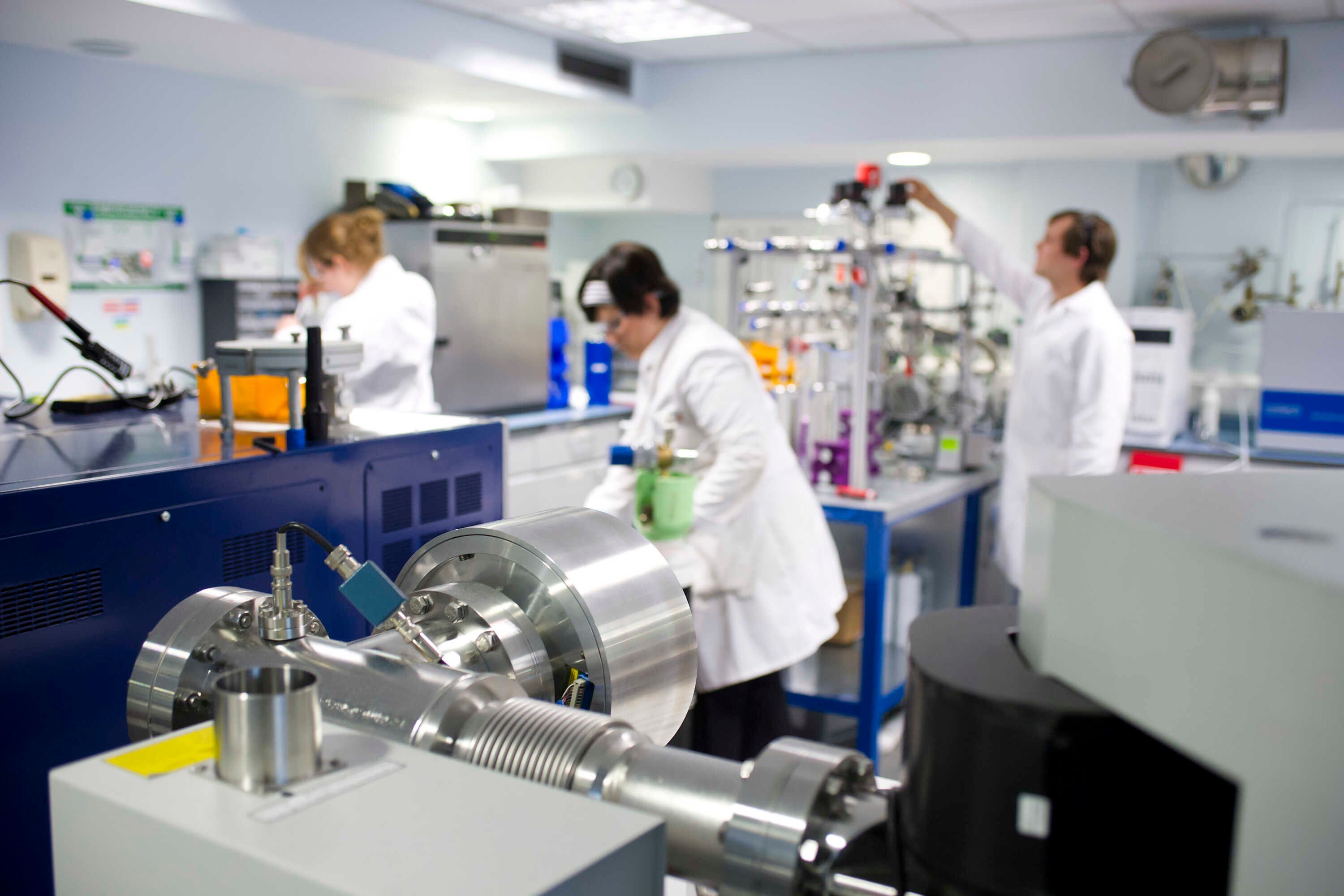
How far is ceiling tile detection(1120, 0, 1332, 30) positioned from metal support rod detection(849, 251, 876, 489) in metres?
1.28

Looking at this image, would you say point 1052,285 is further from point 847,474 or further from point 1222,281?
point 1222,281

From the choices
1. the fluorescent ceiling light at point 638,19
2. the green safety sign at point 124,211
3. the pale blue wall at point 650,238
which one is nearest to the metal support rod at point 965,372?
the fluorescent ceiling light at point 638,19

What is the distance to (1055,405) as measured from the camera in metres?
3.54

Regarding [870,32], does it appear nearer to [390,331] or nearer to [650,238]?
[390,331]

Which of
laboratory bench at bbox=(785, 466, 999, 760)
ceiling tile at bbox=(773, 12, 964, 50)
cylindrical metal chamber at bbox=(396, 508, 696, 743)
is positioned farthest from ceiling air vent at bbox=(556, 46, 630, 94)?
cylindrical metal chamber at bbox=(396, 508, 696, 743)

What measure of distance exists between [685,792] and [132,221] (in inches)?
150

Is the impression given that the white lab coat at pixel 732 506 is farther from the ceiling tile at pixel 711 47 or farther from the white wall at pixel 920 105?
the white wall at pixel 920 105

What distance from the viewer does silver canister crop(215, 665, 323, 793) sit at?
566 mm

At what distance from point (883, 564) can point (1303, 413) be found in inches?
74.0

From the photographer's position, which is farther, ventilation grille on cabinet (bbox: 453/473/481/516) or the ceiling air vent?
the ceiling air vent

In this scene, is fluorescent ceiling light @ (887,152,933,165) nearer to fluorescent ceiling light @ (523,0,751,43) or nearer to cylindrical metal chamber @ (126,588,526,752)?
fluorescent ceiling light @ (523,0,751,43)

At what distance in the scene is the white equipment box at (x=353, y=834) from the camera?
1.63 ft

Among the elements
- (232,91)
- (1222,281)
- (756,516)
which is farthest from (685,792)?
(1222,281)

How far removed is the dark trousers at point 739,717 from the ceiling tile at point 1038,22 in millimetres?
2361
